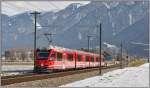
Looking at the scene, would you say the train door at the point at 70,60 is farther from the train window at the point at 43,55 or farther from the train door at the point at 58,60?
the train window at the point at 43,55

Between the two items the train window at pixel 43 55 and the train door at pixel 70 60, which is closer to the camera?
the train window at pixel 43 55

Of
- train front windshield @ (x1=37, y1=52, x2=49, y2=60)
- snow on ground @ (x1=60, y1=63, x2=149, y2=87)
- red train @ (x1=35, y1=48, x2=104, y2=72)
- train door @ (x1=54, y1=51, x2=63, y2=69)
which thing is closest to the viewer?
snow on ground @ (x1=60, y1=63, x2=149, y2=87)

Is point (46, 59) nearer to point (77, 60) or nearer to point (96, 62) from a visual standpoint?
point (77, 60)

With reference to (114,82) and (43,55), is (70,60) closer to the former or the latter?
(43,55)

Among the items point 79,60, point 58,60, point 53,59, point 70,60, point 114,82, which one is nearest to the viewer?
point 114,82

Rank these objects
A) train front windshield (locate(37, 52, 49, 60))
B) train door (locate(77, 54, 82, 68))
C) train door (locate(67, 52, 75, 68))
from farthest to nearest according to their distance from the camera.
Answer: train door (locate(77, 54, 82, 68)) < train door (locate(67, 52, 75, 68)) < train front windshield (locate(37, 52, 49, 60))

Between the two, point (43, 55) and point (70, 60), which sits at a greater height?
point (43, 55)

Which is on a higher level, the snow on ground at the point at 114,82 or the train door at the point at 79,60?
the train door at the point at 79,60

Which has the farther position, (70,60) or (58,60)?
(70,60)

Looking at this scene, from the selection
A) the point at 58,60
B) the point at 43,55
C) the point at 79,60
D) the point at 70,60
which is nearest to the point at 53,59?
the point at 58,60

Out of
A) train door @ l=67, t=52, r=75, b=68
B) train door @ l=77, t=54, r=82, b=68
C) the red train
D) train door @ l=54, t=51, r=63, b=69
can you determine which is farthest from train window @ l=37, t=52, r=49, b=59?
train door @ l=77, t=54, r=82, b=68

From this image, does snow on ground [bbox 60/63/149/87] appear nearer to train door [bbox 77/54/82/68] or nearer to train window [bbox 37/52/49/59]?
train window [bbox 37/52/49/59]

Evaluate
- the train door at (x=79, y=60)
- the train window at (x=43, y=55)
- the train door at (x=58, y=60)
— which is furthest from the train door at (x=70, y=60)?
the train window at (x=43, y=55)

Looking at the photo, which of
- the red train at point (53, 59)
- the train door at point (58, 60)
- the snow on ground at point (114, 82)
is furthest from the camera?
the train door at point (58, 60)
